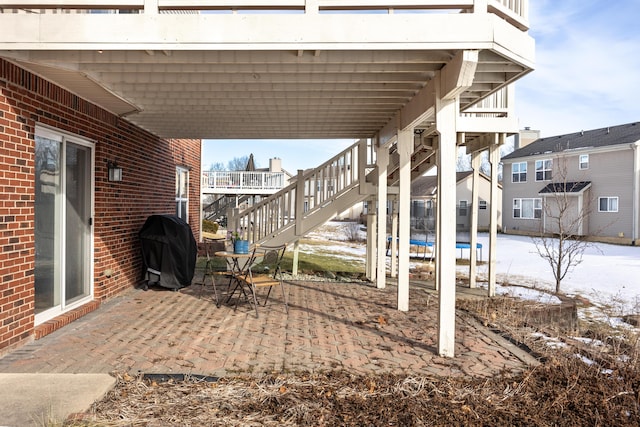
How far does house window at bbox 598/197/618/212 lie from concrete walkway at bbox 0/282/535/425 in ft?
66.6

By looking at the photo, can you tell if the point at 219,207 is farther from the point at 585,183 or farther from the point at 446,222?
the point at 446,222

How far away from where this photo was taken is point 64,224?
16.8ft

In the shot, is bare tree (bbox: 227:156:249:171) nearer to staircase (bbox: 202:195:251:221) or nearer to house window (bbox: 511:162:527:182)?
staircase (bbox: 202:195:251:221)

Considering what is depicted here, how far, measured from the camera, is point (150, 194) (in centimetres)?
Result: 817

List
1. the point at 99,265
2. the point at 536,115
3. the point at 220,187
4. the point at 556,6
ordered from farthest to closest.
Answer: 1. the point at 536,115
2. the point at 220,187
3. the point at 556,6
4. the point at 99,265

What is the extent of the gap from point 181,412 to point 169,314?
9.51 feet

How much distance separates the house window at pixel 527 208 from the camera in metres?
26.0

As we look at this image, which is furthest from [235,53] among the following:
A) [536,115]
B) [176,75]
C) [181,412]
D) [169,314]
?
[536,115]

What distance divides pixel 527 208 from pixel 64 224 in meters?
27.3

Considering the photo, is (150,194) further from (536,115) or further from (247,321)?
(536,115)

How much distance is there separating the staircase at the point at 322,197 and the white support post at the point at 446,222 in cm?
395

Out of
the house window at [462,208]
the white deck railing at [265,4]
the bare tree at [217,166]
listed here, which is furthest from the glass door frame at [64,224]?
the bare tree at [217,166]

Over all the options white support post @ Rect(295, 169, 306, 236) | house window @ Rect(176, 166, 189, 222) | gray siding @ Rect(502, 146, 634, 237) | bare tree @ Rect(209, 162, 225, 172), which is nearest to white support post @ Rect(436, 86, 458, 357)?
white support post @ Rect(295, 169, 306, 236)

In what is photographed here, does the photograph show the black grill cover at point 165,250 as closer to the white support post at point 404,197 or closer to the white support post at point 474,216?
the white support post at point 404,197
